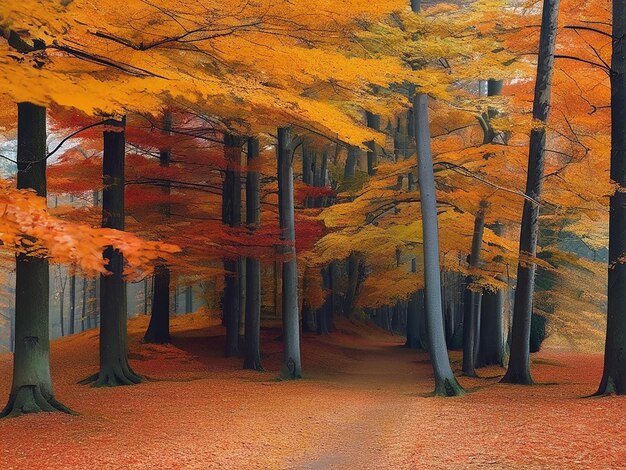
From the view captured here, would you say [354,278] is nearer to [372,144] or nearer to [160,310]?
[372,144]

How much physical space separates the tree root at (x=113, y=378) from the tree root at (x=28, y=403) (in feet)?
15.1

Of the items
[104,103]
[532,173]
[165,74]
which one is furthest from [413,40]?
[104,103]

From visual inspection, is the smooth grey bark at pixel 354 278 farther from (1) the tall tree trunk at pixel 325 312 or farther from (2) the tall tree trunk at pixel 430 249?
(2) the tall tree trunk at pixel 430 249

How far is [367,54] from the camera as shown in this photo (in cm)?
1313

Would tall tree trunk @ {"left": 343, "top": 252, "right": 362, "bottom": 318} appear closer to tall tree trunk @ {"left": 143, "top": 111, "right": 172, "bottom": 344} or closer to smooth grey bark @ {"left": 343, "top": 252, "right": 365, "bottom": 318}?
smooth grey bark @ {"left": 343, "top": 252, "right": 365, "bottom": 318}

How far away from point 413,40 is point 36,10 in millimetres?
8323

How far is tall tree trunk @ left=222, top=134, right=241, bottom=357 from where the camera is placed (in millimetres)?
19109

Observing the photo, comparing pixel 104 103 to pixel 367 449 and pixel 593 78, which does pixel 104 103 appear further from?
pixel 593 78

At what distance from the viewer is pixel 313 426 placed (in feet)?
31.1

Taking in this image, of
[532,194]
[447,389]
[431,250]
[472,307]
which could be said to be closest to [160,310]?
[472,307]

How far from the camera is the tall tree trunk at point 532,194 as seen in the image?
1357 centimetres

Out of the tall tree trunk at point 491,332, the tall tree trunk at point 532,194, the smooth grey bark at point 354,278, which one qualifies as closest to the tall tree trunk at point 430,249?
the tall tree trunk at point 532,194

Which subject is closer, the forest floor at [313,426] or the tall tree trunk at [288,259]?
the forest floor at [313,426]

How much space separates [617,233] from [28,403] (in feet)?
30.4
